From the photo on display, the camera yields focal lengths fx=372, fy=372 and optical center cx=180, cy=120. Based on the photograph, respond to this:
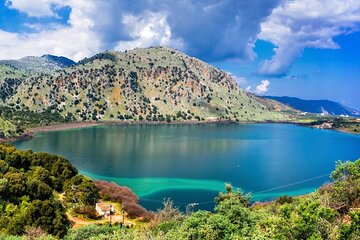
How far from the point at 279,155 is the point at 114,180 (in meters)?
62.7

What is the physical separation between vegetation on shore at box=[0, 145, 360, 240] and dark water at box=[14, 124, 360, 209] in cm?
1236

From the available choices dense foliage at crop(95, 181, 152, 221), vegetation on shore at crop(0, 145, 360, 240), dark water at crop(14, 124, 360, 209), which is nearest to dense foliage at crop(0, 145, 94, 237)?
vegetation on shore at crop(0, 145, 360, 240)

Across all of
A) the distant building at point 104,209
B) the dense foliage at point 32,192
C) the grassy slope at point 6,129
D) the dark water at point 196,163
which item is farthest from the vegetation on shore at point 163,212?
the grassy slope at point 6,129

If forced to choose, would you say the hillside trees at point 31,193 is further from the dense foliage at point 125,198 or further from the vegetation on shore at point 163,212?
the dense foliage at point 125,198

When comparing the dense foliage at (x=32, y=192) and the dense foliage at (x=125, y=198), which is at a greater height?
the dense foliage at (x=32, y=192)

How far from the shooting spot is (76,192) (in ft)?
185

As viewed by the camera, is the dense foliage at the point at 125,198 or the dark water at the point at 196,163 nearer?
the dense foliage at the point at 125,198

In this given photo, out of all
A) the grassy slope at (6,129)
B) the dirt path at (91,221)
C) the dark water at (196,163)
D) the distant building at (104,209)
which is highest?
the grassy slope at (6,129)

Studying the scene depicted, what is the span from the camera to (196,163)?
103 meters

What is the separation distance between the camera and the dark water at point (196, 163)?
75.5 meters

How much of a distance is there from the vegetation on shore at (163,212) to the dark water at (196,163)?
40.5 feet

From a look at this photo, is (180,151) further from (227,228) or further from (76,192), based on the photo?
(227,228)

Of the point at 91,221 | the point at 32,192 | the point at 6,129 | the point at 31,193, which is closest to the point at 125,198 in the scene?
the point at 91,221

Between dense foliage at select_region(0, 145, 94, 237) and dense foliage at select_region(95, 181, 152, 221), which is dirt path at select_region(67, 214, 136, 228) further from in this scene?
dense foliage at select_region(0, 145, 94, 237)
